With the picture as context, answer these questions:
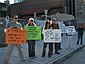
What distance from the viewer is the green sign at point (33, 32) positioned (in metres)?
14.6

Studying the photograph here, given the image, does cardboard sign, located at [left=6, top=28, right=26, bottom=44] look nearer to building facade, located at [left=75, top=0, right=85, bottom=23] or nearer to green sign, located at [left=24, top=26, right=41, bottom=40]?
green sign, located at [left=24, top=26, right=41, bottom=40]

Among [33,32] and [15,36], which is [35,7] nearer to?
[33,32]

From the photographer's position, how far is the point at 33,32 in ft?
49.2

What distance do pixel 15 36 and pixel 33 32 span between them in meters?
2.62

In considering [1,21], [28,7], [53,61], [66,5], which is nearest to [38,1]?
[28,7]

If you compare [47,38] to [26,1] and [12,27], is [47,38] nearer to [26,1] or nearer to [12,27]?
[12,27]

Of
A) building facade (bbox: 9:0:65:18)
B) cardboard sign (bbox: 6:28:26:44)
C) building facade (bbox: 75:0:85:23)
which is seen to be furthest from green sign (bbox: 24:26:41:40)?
building facade (bbox: 9:0:65:18)

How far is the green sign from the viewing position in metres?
14.6

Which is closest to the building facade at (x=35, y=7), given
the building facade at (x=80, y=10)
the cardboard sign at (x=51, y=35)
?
the building facade at (x=80, y=10)

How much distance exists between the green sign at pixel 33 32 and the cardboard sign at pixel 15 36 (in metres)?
1.95

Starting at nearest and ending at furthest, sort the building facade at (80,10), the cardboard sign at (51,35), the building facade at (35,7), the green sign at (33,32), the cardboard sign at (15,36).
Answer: the cardboard sign at (15,36)
the green sign at (33,32)
the cardboard sign at (51,35)
the building facade at (80,10)
the building facade at (35,7)

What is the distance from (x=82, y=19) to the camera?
84.8m

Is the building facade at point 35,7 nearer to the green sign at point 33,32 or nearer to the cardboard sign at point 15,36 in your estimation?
the green sign at point 33,32

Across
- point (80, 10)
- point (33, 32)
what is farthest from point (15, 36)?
point (80, 10)
